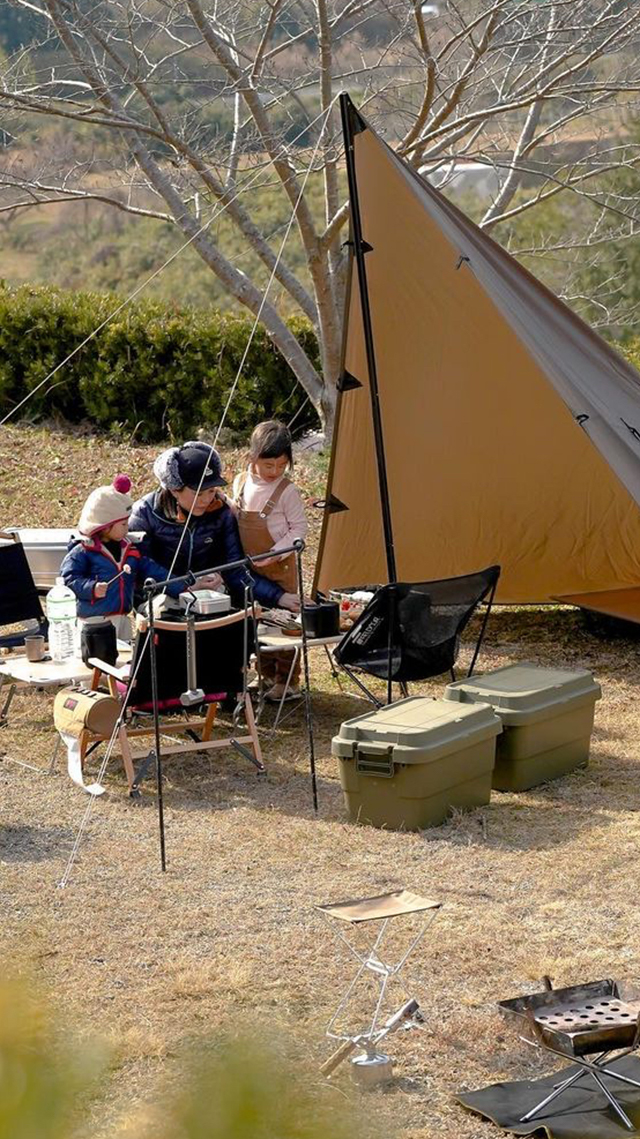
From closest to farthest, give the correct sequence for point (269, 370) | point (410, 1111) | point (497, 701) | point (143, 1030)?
point (410, 1111)
point (143, 1030)
point (497, 701)
point (269, 370)

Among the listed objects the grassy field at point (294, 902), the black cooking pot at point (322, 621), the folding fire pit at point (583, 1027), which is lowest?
the grassy field at point (294, 902)

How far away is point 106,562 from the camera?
552 centimetres

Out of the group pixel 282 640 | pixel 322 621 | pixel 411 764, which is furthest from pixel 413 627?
pixel 411 764

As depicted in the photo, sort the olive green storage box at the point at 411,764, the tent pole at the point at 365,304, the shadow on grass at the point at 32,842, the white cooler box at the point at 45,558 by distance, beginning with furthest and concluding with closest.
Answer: the white cooler box at the point at 45,558 → the tent pole at the point at 365,304 → the olive green storage box at the point at 411,764 → the shadow on grass at the point at 32,842

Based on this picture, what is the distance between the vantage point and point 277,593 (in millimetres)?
5734

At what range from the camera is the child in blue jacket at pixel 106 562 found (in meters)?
5.47

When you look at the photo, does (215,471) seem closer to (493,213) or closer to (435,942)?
(435,942)

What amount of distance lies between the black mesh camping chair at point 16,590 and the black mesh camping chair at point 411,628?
1.54 m

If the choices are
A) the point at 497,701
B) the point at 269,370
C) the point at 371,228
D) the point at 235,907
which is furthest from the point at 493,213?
the point at 235,907

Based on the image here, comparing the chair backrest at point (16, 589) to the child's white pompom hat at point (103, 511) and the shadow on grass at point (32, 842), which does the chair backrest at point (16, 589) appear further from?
the shadow on grass at point (32, 842)

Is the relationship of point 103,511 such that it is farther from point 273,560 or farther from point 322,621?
point 322,621

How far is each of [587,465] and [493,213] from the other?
3.82 meters

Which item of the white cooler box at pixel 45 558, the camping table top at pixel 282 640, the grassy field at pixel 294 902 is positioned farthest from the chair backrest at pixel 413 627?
the white cooler box at pixel 45 558

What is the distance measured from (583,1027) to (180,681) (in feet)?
7.82
